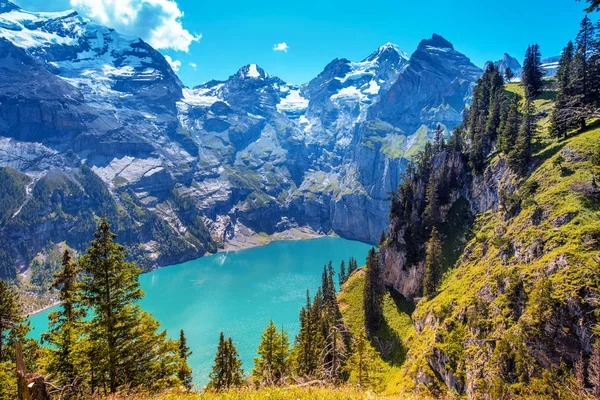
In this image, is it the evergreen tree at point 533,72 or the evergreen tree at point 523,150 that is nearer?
the evergreen tree at point 523,150

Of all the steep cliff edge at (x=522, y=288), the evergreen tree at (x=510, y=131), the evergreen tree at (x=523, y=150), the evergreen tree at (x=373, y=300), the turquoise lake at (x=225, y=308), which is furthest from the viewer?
the turquoise lake at (x=225, y=308)

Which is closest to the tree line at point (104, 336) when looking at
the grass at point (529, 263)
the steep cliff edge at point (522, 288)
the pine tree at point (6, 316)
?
the pine tree at point (6, 316)

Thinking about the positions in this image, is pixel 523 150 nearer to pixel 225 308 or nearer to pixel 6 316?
pixel 6 316

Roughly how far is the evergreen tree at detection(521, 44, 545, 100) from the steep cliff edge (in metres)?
17.0

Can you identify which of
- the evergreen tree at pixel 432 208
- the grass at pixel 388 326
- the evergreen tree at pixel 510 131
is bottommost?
the grass at pixel 388 326

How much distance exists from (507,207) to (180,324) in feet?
422

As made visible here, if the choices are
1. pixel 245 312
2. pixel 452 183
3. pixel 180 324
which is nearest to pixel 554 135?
pixel 452 183

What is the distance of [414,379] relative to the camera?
137ft

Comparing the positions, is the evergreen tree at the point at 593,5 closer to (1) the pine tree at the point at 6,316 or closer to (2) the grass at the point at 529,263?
(2) the grass at the point at 529,263

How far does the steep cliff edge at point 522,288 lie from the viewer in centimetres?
2442

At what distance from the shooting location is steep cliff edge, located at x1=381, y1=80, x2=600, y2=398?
24.4 metres

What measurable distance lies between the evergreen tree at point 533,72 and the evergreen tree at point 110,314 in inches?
3650

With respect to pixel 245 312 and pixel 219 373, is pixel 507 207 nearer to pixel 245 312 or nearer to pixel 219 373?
pixel 219 373

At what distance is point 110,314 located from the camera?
18.6 meters
